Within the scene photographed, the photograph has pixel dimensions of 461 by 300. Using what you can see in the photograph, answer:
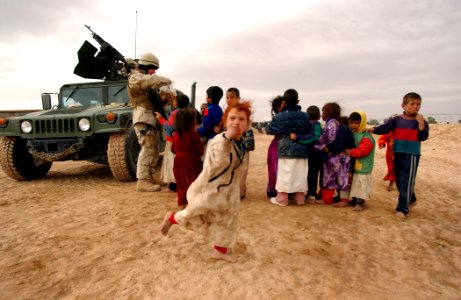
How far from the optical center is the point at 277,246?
8.31ft

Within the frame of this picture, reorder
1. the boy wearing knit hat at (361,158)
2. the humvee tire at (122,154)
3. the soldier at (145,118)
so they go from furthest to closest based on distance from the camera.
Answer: the humvee tire at (122,154) < the soldier at (145,118) < the boy wearing knit hat at (361,158)

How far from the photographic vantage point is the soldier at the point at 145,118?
4191 mm

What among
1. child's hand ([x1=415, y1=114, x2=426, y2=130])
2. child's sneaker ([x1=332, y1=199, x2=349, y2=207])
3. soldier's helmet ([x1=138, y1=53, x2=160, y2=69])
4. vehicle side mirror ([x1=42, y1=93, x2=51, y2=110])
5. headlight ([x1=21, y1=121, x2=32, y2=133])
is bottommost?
child's sneaker ([x1=332, y1=199, x2=349, y2=207])

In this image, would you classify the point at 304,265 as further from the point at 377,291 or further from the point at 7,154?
the point at 7,154

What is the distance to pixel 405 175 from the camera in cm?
327

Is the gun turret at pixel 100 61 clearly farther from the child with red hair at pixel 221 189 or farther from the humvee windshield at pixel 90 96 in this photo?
the child with red hair at pixel 221 189

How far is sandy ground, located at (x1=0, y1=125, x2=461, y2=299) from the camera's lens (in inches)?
76.5

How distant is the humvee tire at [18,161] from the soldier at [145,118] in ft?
7.55

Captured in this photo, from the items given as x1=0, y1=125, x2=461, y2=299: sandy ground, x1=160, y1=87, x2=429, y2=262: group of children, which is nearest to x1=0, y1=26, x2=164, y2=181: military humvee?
x1=0, y1=125, x2=461, y2=299: sandy ground

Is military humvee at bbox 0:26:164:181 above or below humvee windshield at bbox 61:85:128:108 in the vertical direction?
below

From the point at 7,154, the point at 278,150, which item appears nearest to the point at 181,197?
the point at 278,150

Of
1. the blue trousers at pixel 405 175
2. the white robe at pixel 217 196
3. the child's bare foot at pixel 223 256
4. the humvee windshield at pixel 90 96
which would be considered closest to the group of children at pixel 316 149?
the blue trousers at pixel 405 175

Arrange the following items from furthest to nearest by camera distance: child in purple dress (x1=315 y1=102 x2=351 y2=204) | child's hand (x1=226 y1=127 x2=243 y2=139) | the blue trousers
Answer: child in purple dress (x1=315 y1=102 x2=351 y2=204) < the blue trousers < child's hand (x1=226 y1=127 x2=243 y2=139)

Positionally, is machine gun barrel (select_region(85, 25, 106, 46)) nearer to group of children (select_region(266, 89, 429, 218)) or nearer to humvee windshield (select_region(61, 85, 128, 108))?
humvee windshield (select_region(61, 85, 128, 108))
